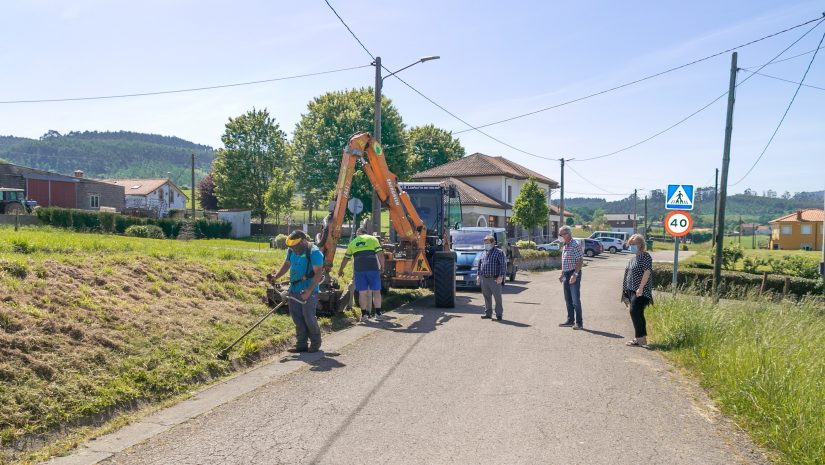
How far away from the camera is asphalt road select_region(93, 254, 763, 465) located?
5004 mm

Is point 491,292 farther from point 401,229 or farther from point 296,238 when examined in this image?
point 296,238

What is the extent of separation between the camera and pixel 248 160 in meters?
59.0

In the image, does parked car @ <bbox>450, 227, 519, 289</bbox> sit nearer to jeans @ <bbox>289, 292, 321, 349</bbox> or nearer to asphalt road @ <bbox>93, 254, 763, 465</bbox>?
asphalt road @ <bbox>93, 254, 763, 465</bbox>

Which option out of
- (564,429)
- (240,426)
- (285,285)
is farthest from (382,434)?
(285,285)

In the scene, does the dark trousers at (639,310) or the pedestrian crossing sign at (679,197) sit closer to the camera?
the dark trousers at (639,310)

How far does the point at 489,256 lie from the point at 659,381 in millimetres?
5505

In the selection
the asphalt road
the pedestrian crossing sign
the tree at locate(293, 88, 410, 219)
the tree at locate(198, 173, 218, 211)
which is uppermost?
the tree at locate(293, 88, 410, 219)

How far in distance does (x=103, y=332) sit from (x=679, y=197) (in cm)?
1220

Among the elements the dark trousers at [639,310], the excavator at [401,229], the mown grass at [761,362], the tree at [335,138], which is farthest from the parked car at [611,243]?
the dark trousers at [639,310]

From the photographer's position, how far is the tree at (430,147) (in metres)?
65.6

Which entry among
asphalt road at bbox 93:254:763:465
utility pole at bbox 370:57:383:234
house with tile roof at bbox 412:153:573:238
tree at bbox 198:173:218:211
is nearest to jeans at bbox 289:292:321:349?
asphalt road at bbox 93:254:763:465

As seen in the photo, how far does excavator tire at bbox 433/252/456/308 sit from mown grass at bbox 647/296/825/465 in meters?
4.66

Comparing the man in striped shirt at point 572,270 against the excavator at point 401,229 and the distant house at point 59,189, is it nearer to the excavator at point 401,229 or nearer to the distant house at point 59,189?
the excavator at point 401,229

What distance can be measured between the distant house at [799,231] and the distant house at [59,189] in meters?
79.9
